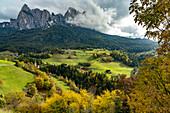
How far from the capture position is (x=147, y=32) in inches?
193

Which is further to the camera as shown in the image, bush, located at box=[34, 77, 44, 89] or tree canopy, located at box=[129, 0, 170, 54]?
bush, located at box=[34, 77, 44, 89]

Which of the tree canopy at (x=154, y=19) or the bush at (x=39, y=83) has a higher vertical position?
the tree canopy at (x=154, y=19)

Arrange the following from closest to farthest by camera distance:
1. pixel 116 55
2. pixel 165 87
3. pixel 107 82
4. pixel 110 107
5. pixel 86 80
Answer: pixel 165 87
pixel 110 107
pixel 107 82
pixel 86 80
pixel 116 55

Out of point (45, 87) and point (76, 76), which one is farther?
point (76, 76)

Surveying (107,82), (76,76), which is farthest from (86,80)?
(107,82)

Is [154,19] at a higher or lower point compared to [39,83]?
higher

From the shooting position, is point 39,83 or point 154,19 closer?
point 154,19

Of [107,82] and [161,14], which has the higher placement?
[161,14]

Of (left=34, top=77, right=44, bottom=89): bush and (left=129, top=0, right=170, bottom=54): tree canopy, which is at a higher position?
(left=129, top=0, right=170, bottom=54): tree canopy

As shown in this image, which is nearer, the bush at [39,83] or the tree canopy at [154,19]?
the tree canopy at [154,19]

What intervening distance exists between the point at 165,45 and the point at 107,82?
72.5 metres

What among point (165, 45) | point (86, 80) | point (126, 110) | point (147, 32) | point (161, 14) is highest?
point (161, 14)

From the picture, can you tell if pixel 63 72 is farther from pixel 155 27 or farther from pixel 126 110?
pixel 155 27

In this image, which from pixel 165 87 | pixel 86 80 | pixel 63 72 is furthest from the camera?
pixel 63 72
